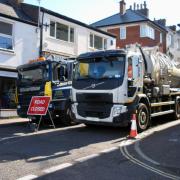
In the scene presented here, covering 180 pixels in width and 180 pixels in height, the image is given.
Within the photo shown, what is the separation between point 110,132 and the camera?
522 inches

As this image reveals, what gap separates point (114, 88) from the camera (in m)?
12.2

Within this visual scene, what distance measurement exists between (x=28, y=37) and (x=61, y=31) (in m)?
3.74

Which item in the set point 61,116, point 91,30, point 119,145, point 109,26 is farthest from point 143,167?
point 109,26

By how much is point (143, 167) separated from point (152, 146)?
2.55 metres

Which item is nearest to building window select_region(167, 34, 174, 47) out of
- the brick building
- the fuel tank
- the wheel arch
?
the brick building

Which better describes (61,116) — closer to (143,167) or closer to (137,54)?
(137,54)

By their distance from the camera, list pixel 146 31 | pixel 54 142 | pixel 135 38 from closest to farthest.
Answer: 1. pixel 54 142
2. pixel 146 31
3. pixel 135 38

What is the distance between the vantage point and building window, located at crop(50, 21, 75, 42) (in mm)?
24234

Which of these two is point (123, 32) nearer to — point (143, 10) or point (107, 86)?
point (143, 10)

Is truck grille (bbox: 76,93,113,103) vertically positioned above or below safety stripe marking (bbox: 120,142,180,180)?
above

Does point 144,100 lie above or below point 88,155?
above

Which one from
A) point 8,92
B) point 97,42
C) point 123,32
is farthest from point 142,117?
point 123,32

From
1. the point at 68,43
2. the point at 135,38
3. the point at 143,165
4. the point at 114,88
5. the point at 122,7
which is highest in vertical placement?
the point at 122,7

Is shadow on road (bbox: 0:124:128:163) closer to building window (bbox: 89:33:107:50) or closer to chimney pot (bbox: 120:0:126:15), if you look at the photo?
building window (bbox: 89:33:107:50)
